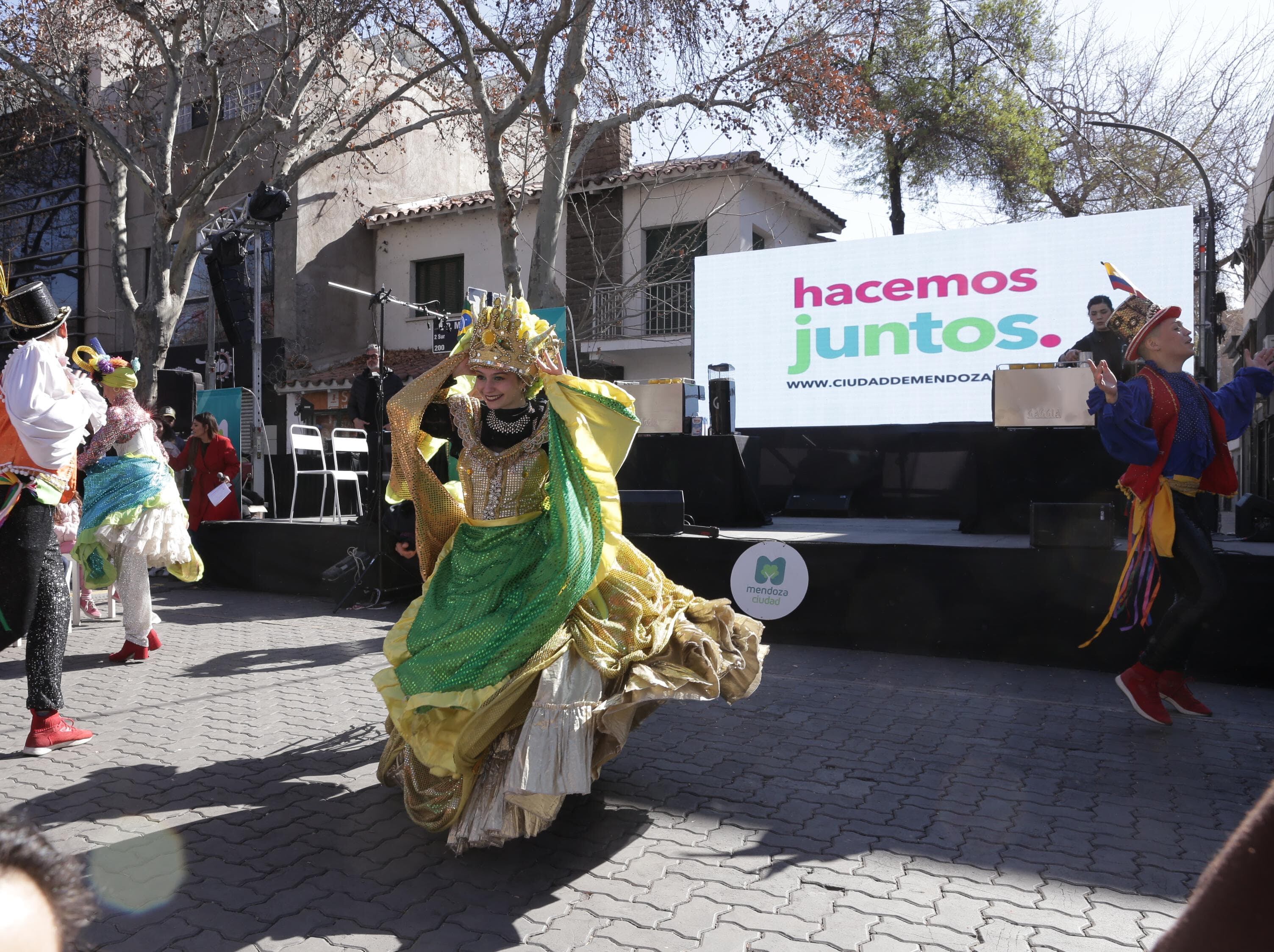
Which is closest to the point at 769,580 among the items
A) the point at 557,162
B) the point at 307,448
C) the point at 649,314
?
the point at 557,162

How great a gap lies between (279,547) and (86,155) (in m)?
18.1

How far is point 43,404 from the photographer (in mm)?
4012

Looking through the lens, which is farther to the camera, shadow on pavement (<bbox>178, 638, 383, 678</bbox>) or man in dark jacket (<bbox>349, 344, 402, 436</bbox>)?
man in dark jacket (<bbox>349, 344, 402, 436</bbox>)

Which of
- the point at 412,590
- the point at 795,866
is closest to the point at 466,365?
the point at 795,866

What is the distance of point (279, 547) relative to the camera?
954 centimetres

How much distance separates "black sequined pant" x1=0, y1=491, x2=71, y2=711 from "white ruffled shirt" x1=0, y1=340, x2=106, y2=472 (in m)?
0.25

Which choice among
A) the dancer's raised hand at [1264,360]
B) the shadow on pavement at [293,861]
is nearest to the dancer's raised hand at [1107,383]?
the dancer's raised hand at [1264,360]

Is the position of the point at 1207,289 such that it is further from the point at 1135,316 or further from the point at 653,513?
the point at 653,513

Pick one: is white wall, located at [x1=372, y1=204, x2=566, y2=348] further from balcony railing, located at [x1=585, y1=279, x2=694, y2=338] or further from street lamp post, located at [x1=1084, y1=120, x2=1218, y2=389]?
street lamp post, located at [x1=1084, y1=120, x2=1218, y2=389]

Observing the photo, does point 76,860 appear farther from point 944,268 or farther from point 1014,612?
point 944,268

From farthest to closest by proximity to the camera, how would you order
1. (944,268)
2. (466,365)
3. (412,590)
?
1. (944,268)
2. (412,590)
3. (466,365)

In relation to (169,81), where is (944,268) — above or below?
below

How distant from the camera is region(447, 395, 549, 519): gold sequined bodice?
3633 mm

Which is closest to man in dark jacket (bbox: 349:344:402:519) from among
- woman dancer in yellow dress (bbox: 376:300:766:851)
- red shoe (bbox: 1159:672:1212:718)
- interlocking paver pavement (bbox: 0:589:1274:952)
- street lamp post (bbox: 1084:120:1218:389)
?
interlocking paver pavement (bbox: 0:589:1274:952)
